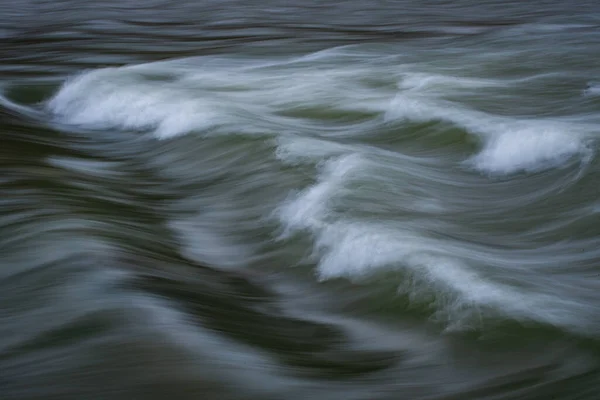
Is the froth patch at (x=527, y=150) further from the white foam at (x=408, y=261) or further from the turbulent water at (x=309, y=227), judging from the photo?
the white foam at (x=408, y=261)

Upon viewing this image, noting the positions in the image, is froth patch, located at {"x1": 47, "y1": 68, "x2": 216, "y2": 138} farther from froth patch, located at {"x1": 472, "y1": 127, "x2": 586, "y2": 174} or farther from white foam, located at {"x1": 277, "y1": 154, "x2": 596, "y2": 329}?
white foam, located at {"x1": 277, "y1": 154, "x2": 596, "y2": 329}

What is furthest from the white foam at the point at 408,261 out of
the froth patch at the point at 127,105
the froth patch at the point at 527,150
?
the froth patch at the point at 127,105

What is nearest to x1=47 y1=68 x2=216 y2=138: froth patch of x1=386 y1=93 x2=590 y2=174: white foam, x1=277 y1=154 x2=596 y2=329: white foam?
x1=386 y1=93 x2=590 y2=174: white foam

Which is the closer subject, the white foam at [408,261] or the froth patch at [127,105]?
the white foam at [408,261]

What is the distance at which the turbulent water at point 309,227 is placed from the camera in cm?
384

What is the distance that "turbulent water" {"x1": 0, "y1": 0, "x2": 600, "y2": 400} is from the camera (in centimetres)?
384

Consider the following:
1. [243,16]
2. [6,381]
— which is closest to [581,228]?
[6,381]

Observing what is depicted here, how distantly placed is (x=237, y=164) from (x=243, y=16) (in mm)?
10897

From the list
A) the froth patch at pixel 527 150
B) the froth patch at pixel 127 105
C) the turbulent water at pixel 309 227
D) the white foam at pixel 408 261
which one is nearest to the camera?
the turbulent water at pixel 309 227

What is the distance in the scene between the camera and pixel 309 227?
5.61 metres

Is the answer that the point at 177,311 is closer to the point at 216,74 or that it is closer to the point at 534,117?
the point at 534,117

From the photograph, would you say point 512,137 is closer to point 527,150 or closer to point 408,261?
point 527,150

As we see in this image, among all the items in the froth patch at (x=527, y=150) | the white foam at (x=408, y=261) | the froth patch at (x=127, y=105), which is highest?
the froth patch at (x=127, y=105)

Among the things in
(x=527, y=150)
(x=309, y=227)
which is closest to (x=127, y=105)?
(x=527, y=150)
